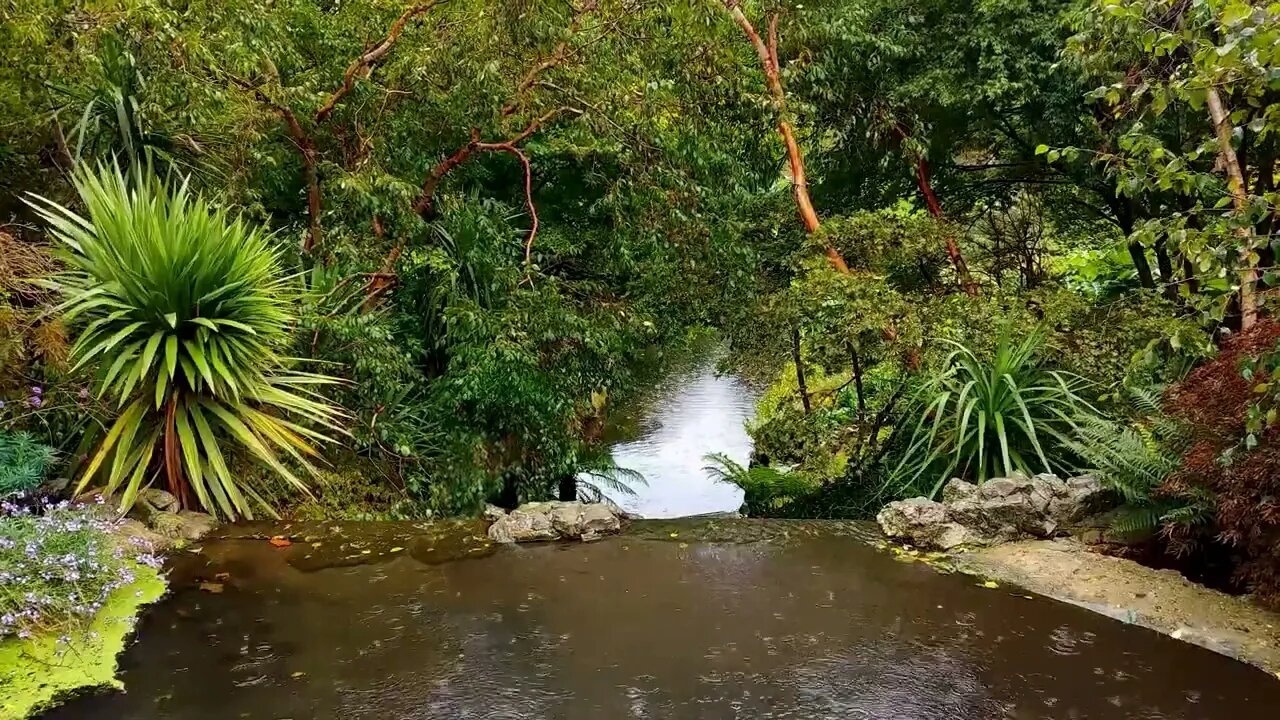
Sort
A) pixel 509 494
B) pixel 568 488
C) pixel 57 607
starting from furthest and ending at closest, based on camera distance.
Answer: pixel 568 488, pixel 509 494, pixel 57 607

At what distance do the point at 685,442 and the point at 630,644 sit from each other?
663cm

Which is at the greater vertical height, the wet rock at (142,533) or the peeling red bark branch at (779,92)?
the peeling red bark branch at (779,92)

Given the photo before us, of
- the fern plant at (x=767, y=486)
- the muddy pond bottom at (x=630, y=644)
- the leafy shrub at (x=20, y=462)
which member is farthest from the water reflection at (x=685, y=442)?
the leafy shrub at (x=20, y=462)

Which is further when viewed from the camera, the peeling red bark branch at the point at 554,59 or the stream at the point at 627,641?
the peeling red bark branch at the point at 554,59

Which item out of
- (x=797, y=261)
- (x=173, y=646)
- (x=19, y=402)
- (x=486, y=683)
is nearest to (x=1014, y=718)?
(x=486, y=683)

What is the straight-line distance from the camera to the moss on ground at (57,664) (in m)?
2.29

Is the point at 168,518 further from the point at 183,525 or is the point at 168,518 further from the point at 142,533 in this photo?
the point at 142,533

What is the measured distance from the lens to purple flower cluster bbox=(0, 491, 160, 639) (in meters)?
2.47

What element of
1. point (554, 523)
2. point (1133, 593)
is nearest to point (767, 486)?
point (554, 523)

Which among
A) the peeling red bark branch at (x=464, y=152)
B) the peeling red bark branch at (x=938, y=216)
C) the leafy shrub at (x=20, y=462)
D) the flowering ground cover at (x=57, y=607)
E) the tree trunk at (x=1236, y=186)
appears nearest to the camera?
the tree trunk at (x=1236, y=186)

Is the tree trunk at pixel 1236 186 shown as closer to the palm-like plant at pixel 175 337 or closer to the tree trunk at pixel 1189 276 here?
the tree trunk at pixel 1189 276

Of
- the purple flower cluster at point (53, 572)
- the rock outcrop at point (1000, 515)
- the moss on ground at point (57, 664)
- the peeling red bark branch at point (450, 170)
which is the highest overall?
the peeling red bark branch at point (450, 170)

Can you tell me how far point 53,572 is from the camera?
260 cm

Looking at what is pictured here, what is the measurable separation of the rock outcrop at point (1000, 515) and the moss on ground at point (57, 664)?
3.08 meters
